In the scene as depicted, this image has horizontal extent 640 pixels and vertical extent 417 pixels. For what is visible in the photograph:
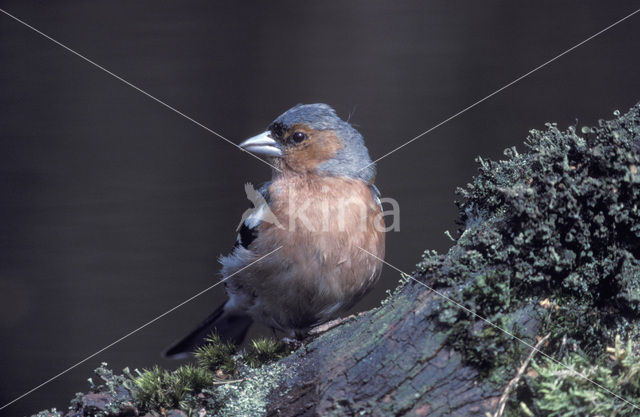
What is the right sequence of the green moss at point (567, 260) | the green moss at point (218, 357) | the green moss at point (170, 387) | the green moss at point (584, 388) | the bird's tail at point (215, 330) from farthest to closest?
the bird's tail at point (215, 330) → the green moss at point (218, 357) → the green moss at point (170, 387) → the green moss at point (567, 260) → the green moss at point (584, 388)

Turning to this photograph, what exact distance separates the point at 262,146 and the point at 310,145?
23 cm

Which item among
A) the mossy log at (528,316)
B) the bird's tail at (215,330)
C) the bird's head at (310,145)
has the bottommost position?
the mossy log at (528,316)

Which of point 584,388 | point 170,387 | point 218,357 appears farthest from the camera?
point 218,357

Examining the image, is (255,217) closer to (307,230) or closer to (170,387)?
(307,230)

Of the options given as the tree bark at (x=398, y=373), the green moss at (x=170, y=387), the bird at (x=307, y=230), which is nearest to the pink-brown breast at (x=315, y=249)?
the bird at (x=307, y=230)

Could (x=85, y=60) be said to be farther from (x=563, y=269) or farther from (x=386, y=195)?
(x=563, y=269)

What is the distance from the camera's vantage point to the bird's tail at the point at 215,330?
3409 mm

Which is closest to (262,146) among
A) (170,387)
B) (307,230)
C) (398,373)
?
(307,230)

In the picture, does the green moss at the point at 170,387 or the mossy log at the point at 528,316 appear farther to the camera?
the green moss at the point at 170,387

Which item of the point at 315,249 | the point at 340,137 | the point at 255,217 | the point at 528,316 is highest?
the point at 340,137

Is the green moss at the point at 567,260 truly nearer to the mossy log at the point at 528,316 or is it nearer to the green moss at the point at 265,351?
the mossy log at the point at 528,316

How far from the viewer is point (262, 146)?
303 centimetres

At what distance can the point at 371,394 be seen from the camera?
166cm

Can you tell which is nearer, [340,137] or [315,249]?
[315,249]
